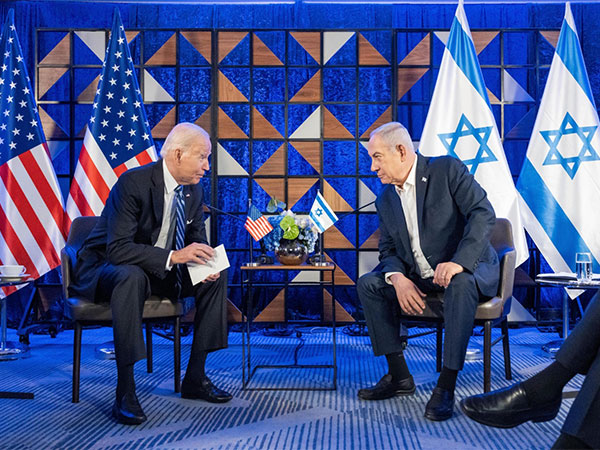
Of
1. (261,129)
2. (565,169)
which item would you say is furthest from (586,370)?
(261,129)

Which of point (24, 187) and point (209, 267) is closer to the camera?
point (209, 267)

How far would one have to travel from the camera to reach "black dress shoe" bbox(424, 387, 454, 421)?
8.52 feet

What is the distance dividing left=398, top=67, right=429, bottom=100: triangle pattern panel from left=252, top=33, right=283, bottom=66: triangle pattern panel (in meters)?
1.08

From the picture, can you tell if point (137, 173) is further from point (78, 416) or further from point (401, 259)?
point (401, 259)

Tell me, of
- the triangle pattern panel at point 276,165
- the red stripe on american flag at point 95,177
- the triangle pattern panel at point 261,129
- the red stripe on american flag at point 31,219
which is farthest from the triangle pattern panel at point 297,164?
the red stripe on american flag at point 31,219

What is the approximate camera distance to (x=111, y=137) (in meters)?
4.84

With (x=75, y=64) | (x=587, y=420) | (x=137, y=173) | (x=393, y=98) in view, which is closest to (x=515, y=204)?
(x=393, y=98)

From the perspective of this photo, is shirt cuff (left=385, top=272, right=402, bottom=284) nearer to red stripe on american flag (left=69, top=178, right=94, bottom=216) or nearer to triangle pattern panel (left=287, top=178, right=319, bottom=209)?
triangle pattern panel (left=287, top=178, right=319, bottom=209)

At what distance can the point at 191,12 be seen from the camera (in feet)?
18.9

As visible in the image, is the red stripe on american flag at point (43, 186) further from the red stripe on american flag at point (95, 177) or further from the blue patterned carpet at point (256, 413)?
the blue patterned carpet at point (256, 413)

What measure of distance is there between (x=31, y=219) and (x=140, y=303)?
8.17ft

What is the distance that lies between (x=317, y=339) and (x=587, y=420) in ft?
11.1

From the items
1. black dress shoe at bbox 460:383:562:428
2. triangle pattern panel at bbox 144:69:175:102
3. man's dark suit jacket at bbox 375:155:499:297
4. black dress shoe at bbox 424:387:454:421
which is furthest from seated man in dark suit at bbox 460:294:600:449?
triangle pattern panel at bbox 144:69:175:102

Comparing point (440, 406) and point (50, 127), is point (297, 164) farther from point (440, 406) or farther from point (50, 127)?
point (440, 406)
